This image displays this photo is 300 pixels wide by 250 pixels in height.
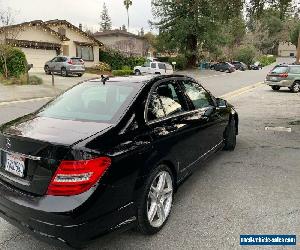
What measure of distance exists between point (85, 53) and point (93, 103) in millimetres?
38313

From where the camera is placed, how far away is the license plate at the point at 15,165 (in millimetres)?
3005

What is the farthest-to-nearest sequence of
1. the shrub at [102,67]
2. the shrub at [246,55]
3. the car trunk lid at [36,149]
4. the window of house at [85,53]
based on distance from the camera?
1. the shrub at [246,55]
2. the window of house at [85,53]
3. the shrub at [102,67]
4. the car trunk lid at [36,149]

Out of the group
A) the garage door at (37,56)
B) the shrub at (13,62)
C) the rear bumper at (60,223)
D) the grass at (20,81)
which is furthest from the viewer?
the garage door at (37,56)

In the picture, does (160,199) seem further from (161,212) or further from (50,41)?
(50,41)

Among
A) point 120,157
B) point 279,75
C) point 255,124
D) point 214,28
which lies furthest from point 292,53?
point 120,157

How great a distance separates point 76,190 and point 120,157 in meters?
0.48

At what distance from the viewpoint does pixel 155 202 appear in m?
3.62

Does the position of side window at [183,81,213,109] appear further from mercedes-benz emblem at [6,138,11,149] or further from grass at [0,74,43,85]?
grass at [0,74,43,85]

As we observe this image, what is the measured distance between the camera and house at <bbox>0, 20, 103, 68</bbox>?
32881 millimetres

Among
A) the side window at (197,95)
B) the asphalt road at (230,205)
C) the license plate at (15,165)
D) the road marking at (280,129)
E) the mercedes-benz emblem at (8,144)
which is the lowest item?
the asphalt road at (230,205)

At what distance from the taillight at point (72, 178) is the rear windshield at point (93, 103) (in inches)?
27.8

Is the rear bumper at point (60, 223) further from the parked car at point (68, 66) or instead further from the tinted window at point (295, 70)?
the parked car at point (68, 66)

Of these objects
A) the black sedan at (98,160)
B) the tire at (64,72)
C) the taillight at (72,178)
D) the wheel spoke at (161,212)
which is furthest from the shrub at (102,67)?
the taillight at (72,178)

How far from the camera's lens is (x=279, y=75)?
65.2ft
